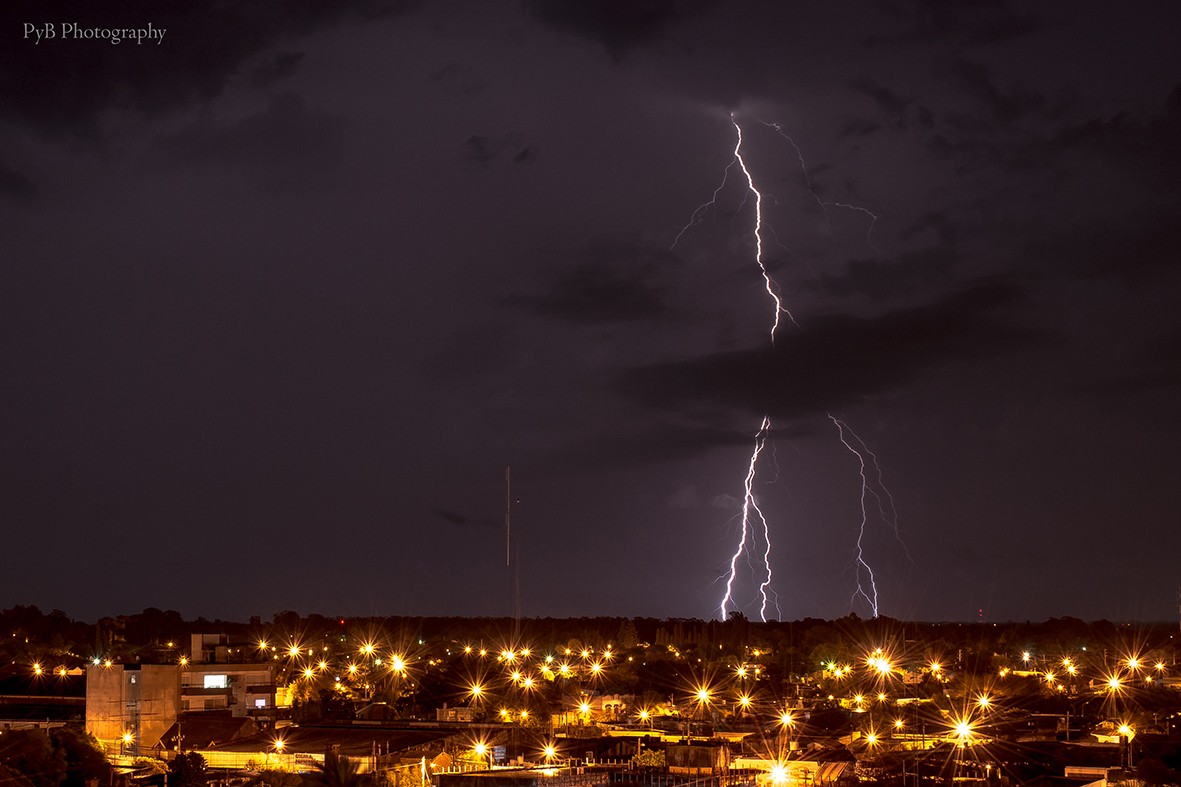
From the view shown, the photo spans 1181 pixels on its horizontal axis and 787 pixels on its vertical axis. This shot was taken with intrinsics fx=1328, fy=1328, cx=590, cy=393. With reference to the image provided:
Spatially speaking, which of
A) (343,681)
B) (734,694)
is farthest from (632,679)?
(343,681)

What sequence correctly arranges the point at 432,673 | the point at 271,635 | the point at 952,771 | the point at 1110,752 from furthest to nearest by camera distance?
the point at 271,635 < the point at 432,673 < the point at 1110,752 < the point at 952,771

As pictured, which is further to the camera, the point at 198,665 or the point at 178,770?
the point at 198,665

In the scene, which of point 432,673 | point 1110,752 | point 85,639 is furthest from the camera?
point 85,639

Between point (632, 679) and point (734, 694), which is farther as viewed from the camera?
point (632, 679)

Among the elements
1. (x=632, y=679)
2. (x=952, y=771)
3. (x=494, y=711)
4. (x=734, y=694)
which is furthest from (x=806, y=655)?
(x=952, y=771)

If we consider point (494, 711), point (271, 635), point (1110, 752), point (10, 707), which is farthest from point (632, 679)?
point (271, 635)

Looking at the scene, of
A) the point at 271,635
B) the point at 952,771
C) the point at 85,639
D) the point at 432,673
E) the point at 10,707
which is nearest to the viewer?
the point at 952,771

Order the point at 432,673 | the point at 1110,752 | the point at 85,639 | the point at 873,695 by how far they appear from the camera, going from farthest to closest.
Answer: the point at 85,639
the point at 432,673
the point at 873,695
the point at 1110,752

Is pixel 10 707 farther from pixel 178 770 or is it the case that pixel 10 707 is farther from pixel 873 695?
pixel 873 695

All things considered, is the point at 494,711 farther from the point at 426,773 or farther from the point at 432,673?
the point at 432,673
